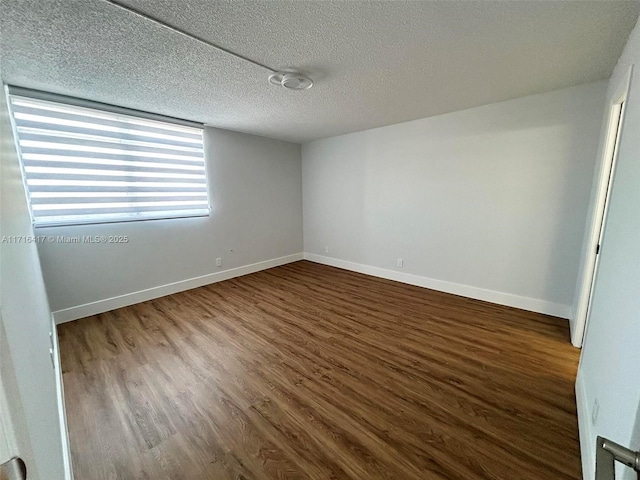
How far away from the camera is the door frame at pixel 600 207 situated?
1963mm

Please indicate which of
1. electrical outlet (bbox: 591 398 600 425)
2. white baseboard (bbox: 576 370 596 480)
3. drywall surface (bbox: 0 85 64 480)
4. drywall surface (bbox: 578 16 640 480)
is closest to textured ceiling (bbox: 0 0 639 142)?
drywall surface (bbox: 578 16 640 480)

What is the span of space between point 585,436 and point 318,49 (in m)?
2.83

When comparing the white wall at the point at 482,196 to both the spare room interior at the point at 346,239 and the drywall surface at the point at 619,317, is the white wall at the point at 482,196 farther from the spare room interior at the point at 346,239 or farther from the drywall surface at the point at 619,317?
the drywall surface at the point at 619,317

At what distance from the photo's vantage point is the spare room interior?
1371mm

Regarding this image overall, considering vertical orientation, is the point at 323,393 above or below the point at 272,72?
below

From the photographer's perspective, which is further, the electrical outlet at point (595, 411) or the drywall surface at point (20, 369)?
the electrical outlet at point (595, 411)

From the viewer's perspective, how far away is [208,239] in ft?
13.6

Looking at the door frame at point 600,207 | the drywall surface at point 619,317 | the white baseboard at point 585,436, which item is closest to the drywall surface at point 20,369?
the drywall surface at point 619,317

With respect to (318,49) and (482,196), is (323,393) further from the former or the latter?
(482,196)

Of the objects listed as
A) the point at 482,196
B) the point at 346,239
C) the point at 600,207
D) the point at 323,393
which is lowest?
the point at 323,393

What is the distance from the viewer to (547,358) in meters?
2.21

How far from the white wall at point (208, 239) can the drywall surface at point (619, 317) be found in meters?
4.28

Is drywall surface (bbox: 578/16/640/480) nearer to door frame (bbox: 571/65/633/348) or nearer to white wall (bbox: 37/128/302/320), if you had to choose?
door frame (bbox: 571/65/633/348)

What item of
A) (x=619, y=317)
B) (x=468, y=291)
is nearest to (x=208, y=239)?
(x=468, y=291)
